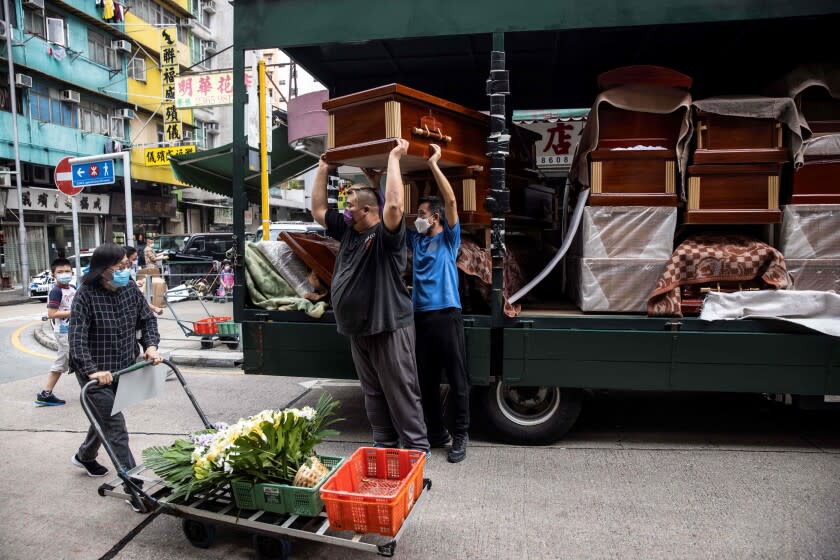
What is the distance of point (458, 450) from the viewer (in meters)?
4.41

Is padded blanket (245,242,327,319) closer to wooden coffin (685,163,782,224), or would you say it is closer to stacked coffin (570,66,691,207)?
stacked coffin (570,66,691,207)

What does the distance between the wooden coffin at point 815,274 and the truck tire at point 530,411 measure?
1759 millimetres

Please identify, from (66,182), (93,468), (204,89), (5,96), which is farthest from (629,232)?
(5,96)

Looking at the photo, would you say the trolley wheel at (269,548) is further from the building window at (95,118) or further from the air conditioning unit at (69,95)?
the building window at (95,118)

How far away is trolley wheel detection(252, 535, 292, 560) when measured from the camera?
3080mm

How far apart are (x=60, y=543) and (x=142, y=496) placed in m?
0.62

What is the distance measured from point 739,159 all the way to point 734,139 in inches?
6.4

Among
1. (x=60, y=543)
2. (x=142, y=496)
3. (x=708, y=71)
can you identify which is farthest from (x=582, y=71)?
(x=60, y=543)

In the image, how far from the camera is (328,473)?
324 cm

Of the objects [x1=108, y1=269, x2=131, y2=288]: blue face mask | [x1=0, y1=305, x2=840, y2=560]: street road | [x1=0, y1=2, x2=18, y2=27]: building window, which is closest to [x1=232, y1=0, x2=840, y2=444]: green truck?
[x1=0, y1=305, x2=840, y2=560]: street road

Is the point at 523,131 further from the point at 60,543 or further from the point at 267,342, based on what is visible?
the point at 60,543

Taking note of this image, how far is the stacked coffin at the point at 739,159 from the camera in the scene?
174 inches

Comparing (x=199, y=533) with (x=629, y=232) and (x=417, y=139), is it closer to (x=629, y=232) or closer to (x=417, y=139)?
(x=417, y=139)

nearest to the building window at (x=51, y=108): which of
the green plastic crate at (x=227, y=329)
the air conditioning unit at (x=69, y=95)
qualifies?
the air conditioning unit at (x=69, y=95)
